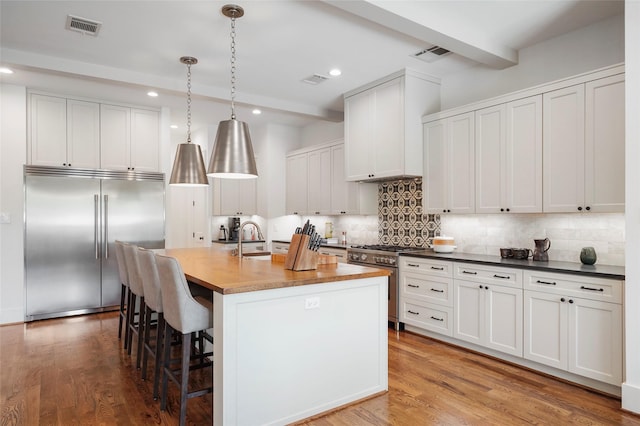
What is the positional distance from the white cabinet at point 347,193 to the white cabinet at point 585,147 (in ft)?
7.96

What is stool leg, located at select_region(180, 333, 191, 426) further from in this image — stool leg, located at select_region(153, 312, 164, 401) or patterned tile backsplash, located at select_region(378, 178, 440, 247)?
patterned tile backsplash, located at select_region(378, 178, 440, 247)

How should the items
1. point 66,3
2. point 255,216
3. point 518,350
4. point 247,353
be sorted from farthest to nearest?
1. point 255,216
2. point 518,350
3. point 66,3
4. point 247,353

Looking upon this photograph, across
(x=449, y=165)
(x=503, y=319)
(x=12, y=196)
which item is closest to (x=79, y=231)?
(x=12, y=196)

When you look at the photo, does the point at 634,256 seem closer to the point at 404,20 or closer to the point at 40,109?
the point at 404,20

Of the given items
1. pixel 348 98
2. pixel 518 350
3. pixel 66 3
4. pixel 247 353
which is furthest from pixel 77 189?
pixel 518 350

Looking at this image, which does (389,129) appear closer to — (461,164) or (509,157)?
(461,164)

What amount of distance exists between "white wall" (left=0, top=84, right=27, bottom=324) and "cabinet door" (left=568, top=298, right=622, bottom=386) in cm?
576

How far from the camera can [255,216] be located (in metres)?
7.29

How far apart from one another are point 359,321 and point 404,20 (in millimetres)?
2261

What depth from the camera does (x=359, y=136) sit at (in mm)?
5008

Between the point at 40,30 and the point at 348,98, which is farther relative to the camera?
the point at 348,98

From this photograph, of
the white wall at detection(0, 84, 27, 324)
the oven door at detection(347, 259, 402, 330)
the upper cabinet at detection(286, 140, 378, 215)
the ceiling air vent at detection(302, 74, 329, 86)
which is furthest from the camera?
the upper cabinet at detection(286, 140, 378, 215)

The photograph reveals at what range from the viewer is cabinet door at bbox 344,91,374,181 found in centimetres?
487

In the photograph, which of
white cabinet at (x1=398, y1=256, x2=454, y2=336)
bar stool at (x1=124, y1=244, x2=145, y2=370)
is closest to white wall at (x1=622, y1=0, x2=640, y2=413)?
white cabinet at (x1=398, y1=256, x2=454, y2=336)
